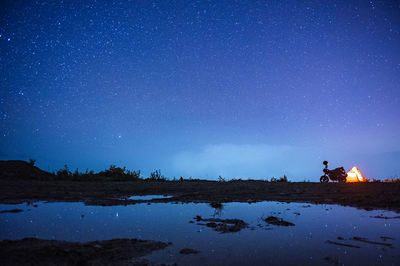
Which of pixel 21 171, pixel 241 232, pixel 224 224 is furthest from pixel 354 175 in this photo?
pixel 21 171

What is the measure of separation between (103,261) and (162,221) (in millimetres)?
1934

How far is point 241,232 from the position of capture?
3488mm

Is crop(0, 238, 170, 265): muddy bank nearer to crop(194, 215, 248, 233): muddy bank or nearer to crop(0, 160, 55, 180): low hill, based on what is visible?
crop(194, 215, 248, 233): muddy bank

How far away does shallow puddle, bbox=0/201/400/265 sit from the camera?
253 cm

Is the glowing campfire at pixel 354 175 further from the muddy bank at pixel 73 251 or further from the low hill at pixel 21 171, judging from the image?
the low hill at pixel 21 171

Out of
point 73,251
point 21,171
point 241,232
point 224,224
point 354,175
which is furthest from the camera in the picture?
point 354,175

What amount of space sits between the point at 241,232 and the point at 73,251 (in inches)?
85.1

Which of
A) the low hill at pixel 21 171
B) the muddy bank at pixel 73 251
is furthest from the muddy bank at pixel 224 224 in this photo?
the low hill at pixel 21 171

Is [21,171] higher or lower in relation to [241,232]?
higher

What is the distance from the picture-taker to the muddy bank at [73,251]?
2.42m

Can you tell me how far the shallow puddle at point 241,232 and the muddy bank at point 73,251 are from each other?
23 cm

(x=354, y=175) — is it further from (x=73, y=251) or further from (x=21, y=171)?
(x=21, y=171)

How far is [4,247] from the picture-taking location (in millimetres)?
2762

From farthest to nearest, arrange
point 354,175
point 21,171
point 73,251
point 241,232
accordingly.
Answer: point 354,175, point 21,171, point 241,232, point 73,251
